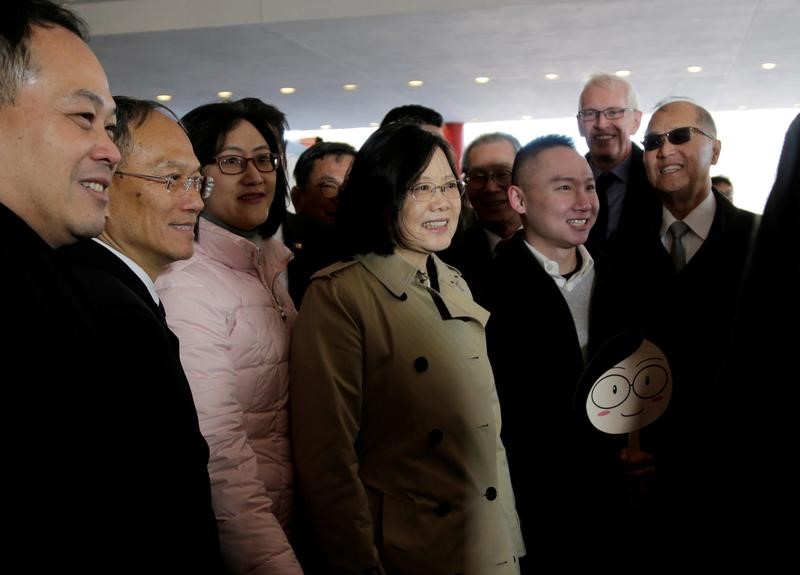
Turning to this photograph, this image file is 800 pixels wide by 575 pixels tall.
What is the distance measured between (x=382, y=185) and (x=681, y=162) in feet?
3.88

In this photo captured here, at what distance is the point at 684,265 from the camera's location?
8.76 feet

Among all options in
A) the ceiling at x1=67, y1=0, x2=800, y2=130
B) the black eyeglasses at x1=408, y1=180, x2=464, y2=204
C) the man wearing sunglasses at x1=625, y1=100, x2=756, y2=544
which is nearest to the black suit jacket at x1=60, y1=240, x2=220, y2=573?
the black eyeglasses at x1=408, y1=180, x2=464, y2=204

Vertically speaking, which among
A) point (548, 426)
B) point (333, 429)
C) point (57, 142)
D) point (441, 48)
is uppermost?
point (441, 48)

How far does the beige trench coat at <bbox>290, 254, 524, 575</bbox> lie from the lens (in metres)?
1.91

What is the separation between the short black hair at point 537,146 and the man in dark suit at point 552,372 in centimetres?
19

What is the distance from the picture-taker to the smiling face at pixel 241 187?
2.15 m

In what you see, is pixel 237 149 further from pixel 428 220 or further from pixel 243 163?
pixel 428 220

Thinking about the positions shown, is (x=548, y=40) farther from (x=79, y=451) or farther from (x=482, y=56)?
(x=79, y=451)

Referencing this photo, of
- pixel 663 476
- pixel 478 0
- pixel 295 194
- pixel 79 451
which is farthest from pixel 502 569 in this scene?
pixel 478 0

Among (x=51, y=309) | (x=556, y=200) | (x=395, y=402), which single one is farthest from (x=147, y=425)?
(x=556, y=200)

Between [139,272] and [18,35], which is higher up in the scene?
[18,35]

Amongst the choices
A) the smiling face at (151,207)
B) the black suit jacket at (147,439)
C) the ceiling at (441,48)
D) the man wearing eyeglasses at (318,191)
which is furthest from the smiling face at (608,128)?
the ceiling at (441,48)

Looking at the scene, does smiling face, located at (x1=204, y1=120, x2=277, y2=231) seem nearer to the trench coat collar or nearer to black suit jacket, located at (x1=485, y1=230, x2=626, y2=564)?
the trench coat collar

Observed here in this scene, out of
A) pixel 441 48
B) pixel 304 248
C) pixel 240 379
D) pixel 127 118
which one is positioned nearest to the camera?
pixel 127 118
